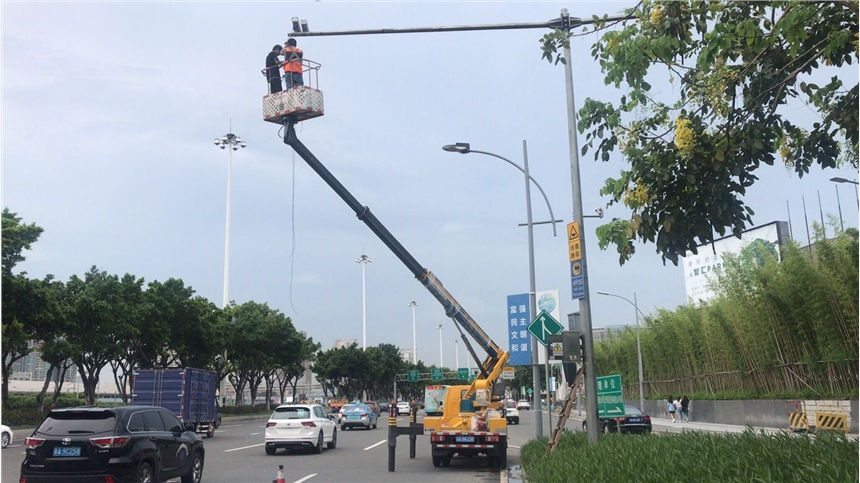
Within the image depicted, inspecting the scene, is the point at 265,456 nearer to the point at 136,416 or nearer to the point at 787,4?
the point at 136,416

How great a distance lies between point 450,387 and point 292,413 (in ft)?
19.6

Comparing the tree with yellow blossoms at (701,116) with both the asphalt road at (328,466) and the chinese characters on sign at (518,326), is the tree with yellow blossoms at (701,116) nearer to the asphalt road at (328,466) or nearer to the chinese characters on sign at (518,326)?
the asphalt road at (328,466)

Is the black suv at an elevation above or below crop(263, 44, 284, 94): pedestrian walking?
below

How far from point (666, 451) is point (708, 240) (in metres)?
3.08

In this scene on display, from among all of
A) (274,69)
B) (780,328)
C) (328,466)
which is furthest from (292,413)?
(780,328)

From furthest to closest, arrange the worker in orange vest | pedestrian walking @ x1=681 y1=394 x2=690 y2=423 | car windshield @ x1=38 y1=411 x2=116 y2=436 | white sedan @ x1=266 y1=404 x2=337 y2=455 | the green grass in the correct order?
pedestrian walking @ x1=681 y1=394 x2=690 y2=423, white sedan @ x1=266 y1=404 x2=337 y2=455, the worker in orange vest, car windshield @ x1=38 y1=411 x2=116 y2=436, the green grass

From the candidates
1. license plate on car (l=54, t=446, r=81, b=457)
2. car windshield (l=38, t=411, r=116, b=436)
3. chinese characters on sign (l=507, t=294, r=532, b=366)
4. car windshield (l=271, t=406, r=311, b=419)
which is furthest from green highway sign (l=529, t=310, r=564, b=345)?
car windshield (l=271, t=406, r=311, b=419)

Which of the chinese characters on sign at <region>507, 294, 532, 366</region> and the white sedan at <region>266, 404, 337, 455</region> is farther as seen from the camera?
the chinese characters on sign at <region>507, 294, 532, 366</region>

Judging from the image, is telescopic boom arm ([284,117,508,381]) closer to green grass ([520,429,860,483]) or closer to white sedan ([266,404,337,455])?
white sedan ([266,404,337,455])

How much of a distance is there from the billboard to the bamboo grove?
8.54 feet

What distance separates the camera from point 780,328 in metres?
29.3

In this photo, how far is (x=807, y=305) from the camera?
26453 millimetres

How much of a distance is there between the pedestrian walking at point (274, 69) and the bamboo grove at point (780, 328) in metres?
17.7

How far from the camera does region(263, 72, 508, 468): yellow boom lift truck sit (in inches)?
772
